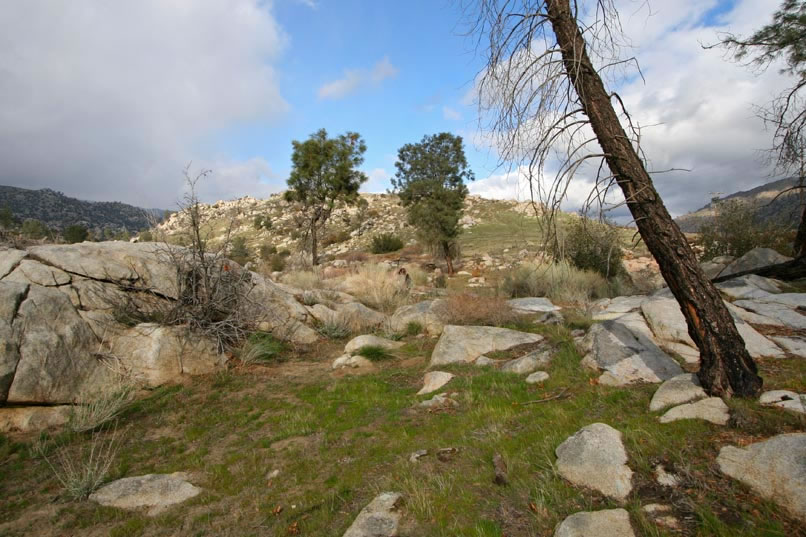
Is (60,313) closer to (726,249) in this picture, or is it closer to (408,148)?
(726,249)

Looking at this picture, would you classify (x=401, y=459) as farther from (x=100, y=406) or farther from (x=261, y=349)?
(x=261, y=349)

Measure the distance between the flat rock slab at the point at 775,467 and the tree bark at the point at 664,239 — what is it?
3.25ft

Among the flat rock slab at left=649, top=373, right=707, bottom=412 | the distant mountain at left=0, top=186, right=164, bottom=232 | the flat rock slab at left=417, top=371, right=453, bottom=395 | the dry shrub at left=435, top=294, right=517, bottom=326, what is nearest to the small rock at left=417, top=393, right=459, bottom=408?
the flat rock slab at left=417, top=371, right=453, bottom=395

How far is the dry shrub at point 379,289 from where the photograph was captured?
12.8 metres

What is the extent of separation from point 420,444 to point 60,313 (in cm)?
591

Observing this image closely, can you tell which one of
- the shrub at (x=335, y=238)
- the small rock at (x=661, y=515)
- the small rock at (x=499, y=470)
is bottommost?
the small rock at (x=499, y=470)

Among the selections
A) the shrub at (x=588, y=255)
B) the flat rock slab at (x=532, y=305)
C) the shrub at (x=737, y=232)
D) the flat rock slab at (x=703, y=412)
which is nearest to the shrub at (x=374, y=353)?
the flat rock slab at (x=532, y=305)

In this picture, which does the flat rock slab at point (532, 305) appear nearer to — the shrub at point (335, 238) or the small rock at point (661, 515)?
the small rock at point (661, 515)

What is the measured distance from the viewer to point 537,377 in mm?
5574

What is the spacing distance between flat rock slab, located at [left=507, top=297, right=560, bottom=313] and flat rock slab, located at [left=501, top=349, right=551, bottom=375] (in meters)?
3.52

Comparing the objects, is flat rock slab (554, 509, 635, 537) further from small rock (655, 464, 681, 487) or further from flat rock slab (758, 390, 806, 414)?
flat rock slab (758, 390, 806, 414)

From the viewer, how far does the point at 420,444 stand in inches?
170

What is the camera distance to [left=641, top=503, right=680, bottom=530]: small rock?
2.42 meters

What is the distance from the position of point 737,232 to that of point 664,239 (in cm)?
1487
